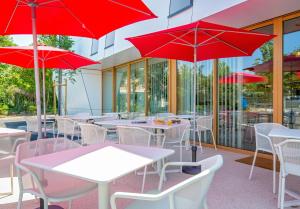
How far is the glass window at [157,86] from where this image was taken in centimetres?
785

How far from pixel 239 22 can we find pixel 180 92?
2658mm

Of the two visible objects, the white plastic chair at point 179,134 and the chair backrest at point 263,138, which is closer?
the chair backrest at point 263,138

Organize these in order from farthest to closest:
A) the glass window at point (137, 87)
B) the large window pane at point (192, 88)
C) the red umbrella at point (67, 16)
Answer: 1. the glass window at point (137, 87)
2. the large window pane at point (192, 88)
3. the red umbrella at point (67, 16)

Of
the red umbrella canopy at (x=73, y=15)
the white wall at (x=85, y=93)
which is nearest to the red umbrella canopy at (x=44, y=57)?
the red umbrella canopy at (x=73, y=15)

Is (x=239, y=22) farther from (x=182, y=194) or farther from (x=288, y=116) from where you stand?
(x=182, y=194)

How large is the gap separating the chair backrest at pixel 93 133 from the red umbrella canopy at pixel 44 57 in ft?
5.26

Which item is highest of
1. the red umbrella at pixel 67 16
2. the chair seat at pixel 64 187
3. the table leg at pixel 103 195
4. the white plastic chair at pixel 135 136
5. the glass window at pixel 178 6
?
the glass window at pixel 178 6

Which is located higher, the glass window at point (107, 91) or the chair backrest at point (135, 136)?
the glass window at point (107, 91)

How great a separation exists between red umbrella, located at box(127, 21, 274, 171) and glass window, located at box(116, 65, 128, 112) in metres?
5.65

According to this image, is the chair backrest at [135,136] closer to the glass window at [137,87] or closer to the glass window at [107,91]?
the glass window at [137,87]

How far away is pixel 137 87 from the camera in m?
9.48

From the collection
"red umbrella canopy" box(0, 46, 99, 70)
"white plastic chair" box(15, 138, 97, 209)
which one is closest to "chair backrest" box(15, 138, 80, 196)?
"white plastic chair" box(15, 138, 97, 209)

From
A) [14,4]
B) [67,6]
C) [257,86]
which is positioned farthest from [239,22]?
[14,4]

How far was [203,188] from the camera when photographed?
→ 55.9 inches
